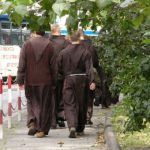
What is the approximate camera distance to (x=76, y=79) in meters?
11.4

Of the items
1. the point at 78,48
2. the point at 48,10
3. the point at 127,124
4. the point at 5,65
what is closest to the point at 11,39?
the point at 5,65

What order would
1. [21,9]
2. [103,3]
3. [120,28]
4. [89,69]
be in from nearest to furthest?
[103,3], [21,9], [120,28], [89,69]

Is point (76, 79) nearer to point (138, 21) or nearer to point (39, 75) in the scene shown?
point (39, 75)

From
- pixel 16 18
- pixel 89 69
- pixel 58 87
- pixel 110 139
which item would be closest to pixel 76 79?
pixel 89 69

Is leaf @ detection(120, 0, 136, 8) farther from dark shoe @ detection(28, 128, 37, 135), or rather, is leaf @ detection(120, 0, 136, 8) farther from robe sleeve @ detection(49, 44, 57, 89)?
dark shoe @ detection(28, 128, 37, 135)

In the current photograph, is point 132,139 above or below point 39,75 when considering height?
below

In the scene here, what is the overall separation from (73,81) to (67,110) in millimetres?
514

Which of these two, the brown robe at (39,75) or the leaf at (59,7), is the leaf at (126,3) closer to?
the leaf at (59,7)

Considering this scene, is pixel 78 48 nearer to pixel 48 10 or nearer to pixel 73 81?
pixel 73 81

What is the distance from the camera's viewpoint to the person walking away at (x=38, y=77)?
11164mm

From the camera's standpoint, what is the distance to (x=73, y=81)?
11.4 m

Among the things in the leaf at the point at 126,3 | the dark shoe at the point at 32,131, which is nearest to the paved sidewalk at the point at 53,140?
the dark shoe at the point at 32,131

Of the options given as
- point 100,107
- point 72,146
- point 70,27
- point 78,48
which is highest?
point 70,27

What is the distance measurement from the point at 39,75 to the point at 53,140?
3.78 ft
